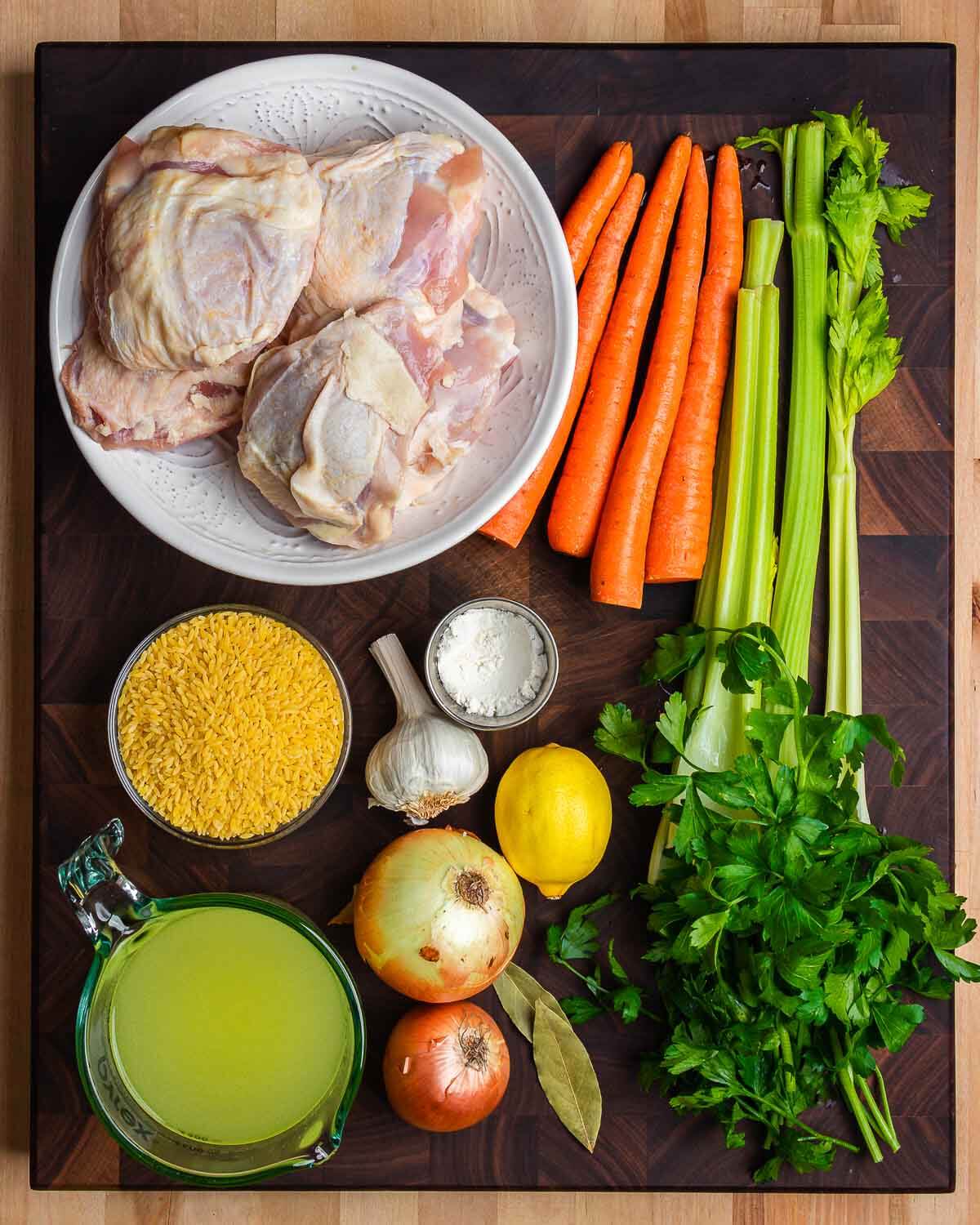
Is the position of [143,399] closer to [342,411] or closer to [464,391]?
[342,411]

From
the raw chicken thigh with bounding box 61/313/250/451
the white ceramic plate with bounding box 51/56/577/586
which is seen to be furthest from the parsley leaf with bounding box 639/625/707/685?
the raw chicken thigh with bounding box 61/313/250/451

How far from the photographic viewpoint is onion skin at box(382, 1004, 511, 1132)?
1.50m

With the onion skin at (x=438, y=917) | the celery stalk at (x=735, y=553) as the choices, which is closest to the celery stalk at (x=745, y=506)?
the celery stalk at (x=735, y=553)

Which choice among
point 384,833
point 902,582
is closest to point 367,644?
point 384,833

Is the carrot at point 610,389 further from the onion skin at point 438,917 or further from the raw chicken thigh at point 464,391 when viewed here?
the onion skin at point 438,917

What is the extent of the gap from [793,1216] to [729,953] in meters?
0.51

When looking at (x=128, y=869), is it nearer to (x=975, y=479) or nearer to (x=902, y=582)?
(x=902, y=582)

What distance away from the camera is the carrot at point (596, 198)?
1.60 m

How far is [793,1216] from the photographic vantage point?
5.54 feet

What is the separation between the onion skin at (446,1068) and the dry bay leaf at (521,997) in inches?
2.2

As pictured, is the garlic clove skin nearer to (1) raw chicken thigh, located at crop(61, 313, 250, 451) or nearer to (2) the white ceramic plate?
(2) the white ceramic plate

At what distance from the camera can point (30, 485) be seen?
1.70 m

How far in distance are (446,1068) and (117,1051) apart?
45 centimetres

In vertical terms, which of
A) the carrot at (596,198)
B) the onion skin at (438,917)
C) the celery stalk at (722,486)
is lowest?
the onion skin at (438,917)
